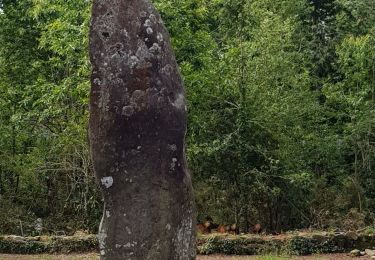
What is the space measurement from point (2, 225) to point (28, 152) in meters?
2.75

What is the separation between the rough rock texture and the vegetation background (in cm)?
787

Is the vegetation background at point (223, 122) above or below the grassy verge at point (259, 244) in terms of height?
above

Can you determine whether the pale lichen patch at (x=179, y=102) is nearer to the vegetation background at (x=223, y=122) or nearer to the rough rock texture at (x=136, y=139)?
the rough rock texture at (x=136, y=139)

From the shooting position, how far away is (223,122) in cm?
1644

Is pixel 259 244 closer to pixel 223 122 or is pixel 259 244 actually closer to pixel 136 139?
pixel 223 122

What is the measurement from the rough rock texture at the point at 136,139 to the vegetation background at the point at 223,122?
7865 millimetres

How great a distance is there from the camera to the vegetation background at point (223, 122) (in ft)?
51.7

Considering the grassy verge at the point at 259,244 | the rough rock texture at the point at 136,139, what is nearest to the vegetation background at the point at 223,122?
the grassy verge at the point at 259,244

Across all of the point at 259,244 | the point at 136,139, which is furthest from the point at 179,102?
the point at 259,244

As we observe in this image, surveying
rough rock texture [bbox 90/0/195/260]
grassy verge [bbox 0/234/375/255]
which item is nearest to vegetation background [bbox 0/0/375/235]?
grassy verge [bbox 0/234/375/255]

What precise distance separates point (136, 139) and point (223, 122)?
10.3 meters

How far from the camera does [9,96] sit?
63.1ft

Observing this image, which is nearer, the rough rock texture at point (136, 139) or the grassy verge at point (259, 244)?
the rough rock texture at point (136, 139)

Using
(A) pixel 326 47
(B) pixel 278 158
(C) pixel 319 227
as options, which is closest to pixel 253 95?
(B) pixel 278 158
